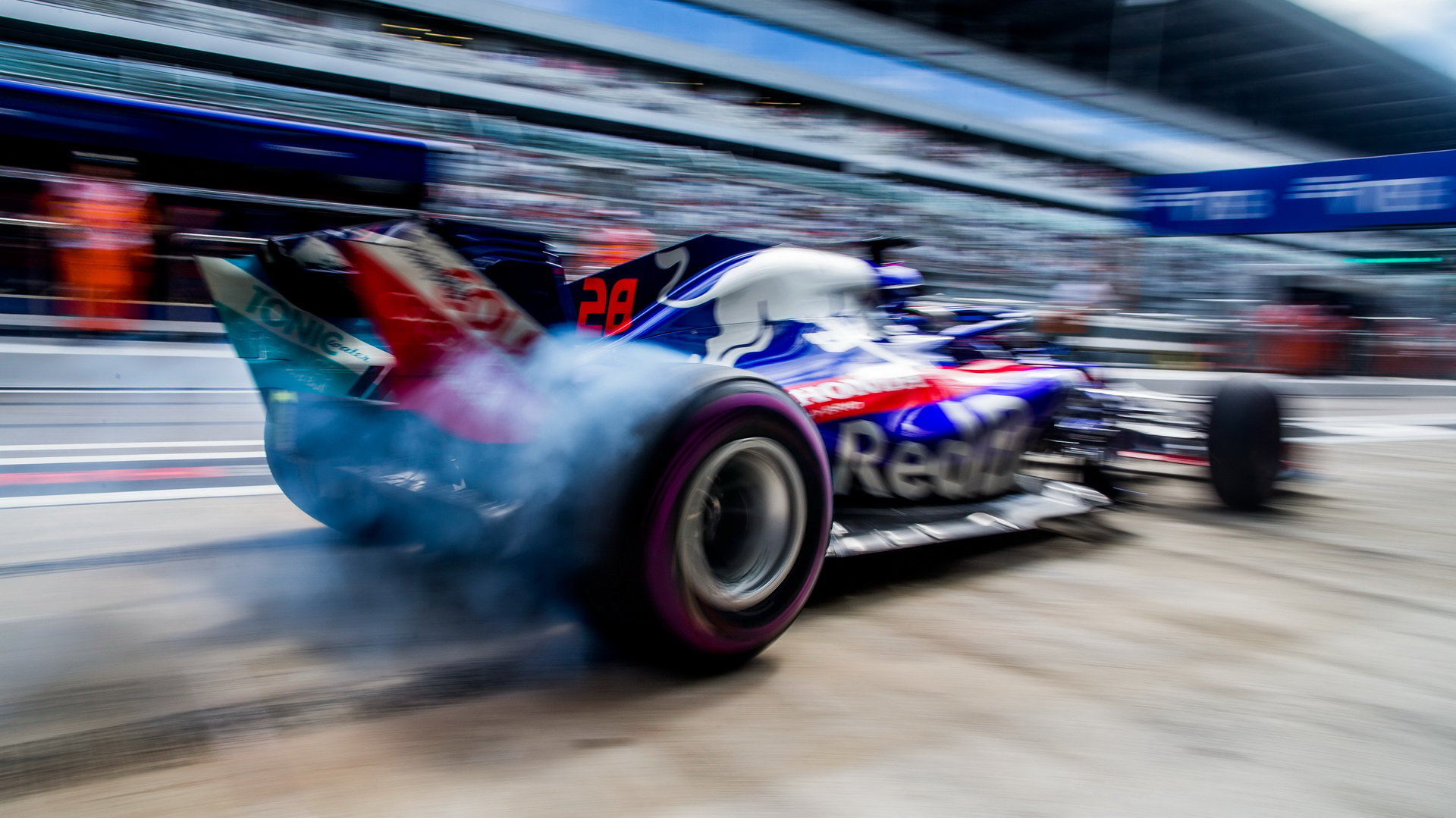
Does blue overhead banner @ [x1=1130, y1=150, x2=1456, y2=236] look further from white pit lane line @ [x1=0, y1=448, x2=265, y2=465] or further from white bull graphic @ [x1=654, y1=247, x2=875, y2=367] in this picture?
white pit lane line @ [x1=0, y1=448, x2=265, y2=465]

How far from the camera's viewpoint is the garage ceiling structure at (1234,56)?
2867 cm

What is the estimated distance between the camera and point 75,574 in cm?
289

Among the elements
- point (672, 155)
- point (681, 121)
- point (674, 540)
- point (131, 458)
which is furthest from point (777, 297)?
point (681, 121)

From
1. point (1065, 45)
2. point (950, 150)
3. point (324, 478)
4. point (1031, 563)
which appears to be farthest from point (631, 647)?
point (1065, 45)

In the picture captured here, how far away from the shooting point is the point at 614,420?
6.79 feet

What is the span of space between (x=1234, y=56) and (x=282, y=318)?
128ft

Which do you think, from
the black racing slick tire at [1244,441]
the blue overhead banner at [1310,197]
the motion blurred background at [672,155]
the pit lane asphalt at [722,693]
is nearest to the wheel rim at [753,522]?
the pit lane asphalt at [722,693]

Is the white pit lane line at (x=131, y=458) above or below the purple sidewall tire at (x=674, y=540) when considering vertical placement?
below

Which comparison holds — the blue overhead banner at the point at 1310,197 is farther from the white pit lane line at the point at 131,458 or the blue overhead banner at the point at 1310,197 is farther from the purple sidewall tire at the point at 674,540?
the white pit lane line at the point at 131,458

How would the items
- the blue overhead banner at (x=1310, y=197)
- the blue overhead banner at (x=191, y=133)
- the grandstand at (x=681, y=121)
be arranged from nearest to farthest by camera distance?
1. the blue overhead banner at (x=191, y=133)
2. the grandstand at (x=681, y=121)
3. the blue overhead banner at (x=1310, y=197)

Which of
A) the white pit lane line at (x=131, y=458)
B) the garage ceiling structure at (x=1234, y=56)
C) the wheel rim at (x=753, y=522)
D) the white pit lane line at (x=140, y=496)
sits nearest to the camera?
the wheel rim at (x=753, y=522)

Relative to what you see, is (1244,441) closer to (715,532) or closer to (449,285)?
(715,532)

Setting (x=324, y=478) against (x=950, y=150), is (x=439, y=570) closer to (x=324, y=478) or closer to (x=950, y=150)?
(x=324, y=478)

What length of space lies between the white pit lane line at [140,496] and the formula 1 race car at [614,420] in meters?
1.06
